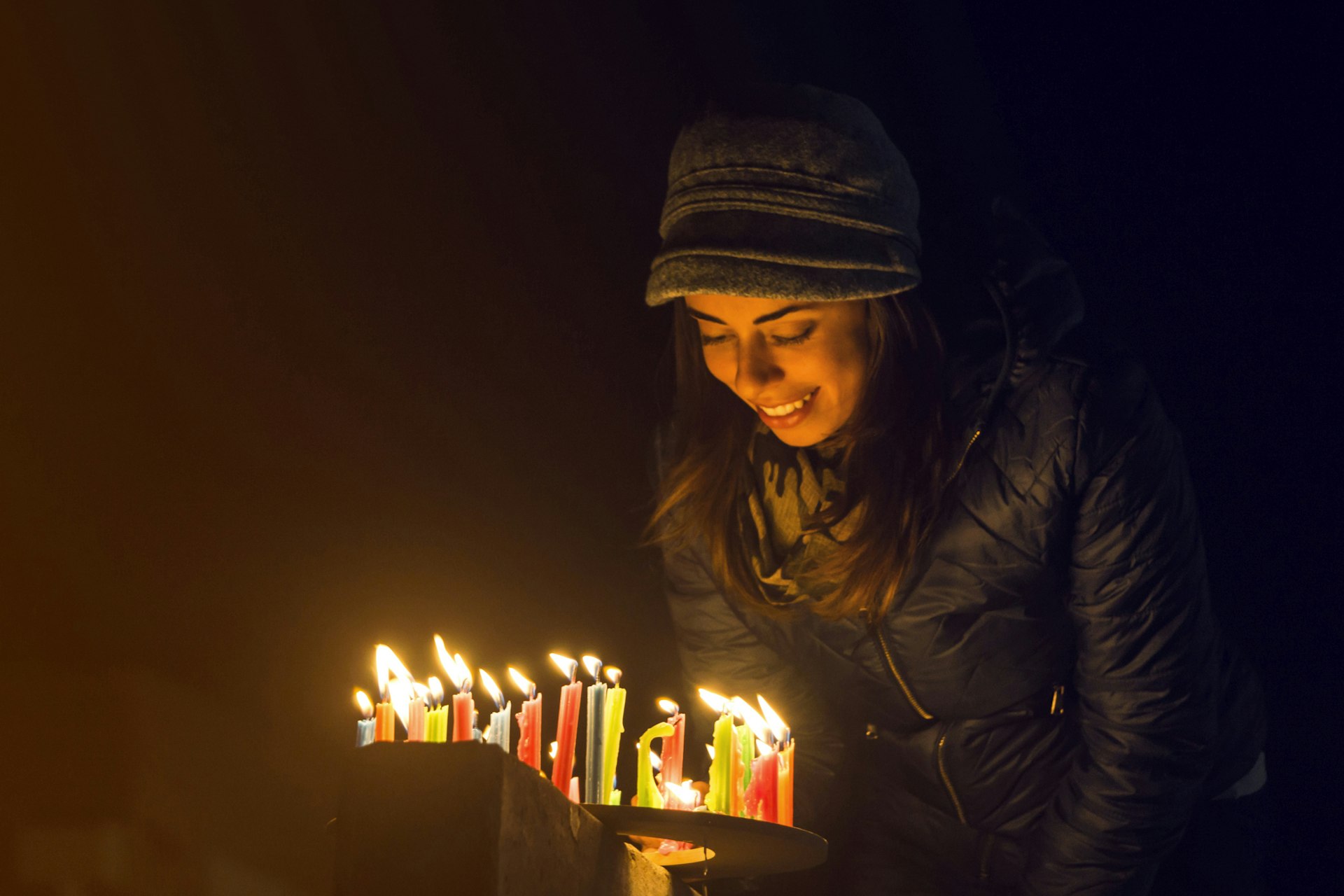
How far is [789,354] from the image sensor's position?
2072 millimetres

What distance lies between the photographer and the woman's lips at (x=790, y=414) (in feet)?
6.97

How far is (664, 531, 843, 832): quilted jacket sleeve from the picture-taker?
264 cm

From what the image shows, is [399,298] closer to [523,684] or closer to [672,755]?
[523,684]

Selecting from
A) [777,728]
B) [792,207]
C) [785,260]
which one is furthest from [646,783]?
[792,207]

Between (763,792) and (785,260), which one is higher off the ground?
(785,260)

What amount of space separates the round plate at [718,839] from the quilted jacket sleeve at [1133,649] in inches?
28.7

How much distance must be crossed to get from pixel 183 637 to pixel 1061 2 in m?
2.85

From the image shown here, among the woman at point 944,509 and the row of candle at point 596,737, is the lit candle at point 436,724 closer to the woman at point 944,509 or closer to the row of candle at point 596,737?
the row of candle at point 596,737

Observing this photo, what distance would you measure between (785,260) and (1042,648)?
3.31 feet

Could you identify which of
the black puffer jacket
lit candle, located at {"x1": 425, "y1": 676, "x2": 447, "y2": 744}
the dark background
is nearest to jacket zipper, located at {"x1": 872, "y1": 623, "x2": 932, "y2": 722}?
the black puffer jacket

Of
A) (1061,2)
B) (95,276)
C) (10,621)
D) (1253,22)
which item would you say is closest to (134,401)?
(95,276)

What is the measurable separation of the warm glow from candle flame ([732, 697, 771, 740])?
0.62 metres

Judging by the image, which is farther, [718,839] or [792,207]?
[792,207]

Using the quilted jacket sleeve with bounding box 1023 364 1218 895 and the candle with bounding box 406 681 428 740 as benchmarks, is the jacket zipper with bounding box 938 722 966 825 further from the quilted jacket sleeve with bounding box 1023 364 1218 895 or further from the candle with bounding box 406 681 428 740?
the candle with bounding box 406 681 428 740
